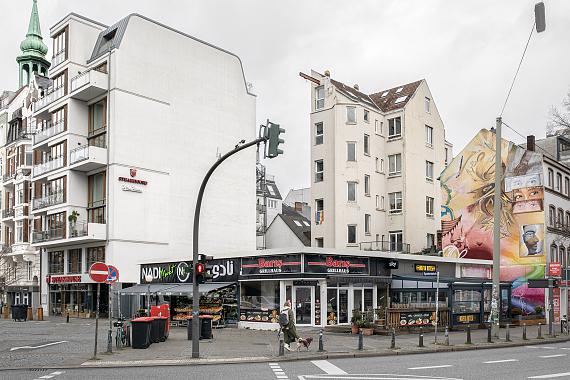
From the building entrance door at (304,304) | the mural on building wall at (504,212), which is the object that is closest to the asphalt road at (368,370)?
the building entrance door at (304,304)

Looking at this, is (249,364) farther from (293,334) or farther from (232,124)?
(232,124)

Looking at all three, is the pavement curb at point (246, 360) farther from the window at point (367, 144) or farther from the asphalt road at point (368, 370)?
the window at point (367, 144)

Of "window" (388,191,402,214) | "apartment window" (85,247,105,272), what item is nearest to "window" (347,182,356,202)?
"window" (388,191,402,214)

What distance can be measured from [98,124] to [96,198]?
5.57 metres

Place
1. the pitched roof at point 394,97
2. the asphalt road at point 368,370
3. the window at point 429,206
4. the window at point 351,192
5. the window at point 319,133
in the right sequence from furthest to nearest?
the window at point 429,206, the pitched roof at point 394,97, the window at point 319,133, the window at point 351,192, the asphalt road at point 368,370

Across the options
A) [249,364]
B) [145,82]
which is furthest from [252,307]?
[145,82]

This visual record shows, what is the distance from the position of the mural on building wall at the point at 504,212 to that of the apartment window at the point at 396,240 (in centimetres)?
336

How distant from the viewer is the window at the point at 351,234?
48.2 metres

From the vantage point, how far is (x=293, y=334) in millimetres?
21531

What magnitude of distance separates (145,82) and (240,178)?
38.3 feet

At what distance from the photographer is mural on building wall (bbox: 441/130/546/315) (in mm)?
43188

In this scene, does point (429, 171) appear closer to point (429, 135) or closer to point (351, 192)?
point (429, 135)

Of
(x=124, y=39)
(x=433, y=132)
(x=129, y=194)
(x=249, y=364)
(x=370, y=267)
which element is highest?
(x=124, y=39)

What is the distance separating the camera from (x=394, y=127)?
51.6m
